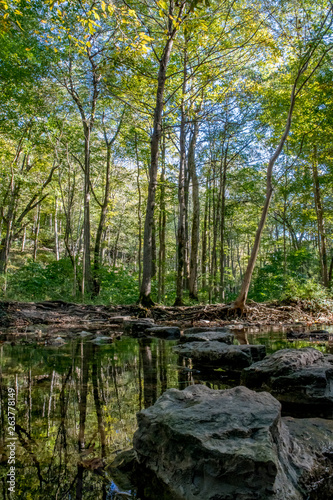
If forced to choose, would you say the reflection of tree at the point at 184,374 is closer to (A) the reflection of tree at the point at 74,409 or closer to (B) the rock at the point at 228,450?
(A) the reflection of tree at the point at 74,409

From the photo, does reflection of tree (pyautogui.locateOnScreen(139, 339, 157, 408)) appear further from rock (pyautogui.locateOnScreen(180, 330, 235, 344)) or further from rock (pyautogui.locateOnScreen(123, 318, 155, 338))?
rock (pyautogui.locateOnScreen(123, 318, 155, 338))

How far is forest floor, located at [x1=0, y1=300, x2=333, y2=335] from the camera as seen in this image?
885 centimetres

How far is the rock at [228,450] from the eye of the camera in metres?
1.38

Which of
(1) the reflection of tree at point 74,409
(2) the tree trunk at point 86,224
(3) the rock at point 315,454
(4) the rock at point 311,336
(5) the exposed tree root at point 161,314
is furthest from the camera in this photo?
(2) the tree trunk at point 86,224

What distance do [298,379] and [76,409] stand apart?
2233 millimetres

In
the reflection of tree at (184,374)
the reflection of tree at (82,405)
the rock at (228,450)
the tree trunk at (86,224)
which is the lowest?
the reflection of tree at (184,374)

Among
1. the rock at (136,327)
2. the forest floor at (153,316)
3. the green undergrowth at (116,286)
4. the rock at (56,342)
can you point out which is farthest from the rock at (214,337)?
the green undergrowth at (116,286)

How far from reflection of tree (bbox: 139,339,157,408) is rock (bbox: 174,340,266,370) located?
73cm

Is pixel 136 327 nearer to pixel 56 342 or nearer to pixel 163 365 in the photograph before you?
pixel 56 342

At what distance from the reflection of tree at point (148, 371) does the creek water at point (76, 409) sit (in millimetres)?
11

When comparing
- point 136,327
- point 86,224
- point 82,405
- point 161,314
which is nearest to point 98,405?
point 82,405

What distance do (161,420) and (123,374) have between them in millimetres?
2207

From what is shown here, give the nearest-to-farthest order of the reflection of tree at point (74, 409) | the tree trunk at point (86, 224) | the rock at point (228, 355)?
the reflection of tree at point (74, 409) → the rock at point (228, 355) → the tree trunk at point (86, 224)

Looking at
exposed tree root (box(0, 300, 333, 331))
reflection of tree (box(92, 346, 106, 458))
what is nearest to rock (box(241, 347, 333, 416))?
reflection of tree (box(92, 346, 106, 458))
